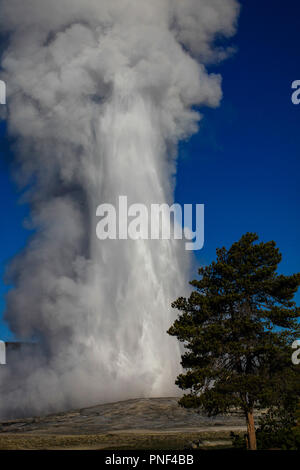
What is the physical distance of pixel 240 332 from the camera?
28766mm

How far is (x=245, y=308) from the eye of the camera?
97.5 ft

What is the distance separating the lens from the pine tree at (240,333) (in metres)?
27.1

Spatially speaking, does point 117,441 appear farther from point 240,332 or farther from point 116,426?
point 240,332

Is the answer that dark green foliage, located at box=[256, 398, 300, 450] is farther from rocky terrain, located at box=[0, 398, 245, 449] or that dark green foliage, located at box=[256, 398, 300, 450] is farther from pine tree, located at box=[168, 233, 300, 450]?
rocky terrain, located at box=[0, 398, 245, 449]

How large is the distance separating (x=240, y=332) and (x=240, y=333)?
11 centimetres

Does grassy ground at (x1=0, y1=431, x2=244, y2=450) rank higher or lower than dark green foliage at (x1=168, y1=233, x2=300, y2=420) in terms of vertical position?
lower

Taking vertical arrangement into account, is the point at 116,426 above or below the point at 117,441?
below

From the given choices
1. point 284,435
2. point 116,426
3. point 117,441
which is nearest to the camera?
point 284,435

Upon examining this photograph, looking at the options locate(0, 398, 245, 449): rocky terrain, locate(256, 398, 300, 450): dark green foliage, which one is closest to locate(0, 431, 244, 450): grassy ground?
locate(0, 398, 245, 449): rocky terrain

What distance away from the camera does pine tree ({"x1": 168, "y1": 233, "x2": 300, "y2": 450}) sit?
89.0 feet

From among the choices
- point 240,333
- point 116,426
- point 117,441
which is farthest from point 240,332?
point 116,426
